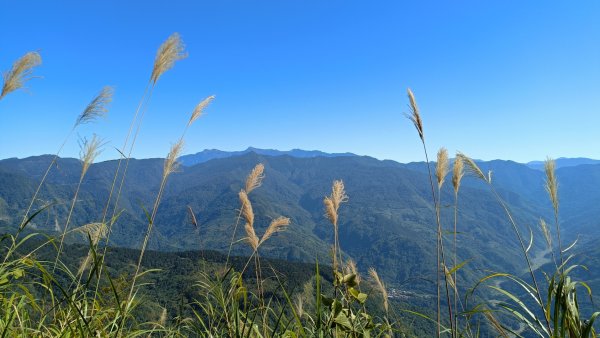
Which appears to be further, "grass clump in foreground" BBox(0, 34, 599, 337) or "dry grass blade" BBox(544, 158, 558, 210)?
"dry grass blade" BBox(544, 158, 558, 210)

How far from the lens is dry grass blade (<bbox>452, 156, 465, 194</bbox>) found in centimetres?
308

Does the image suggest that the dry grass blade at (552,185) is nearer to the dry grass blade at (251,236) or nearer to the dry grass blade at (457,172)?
the dry grass blade at (457,172)

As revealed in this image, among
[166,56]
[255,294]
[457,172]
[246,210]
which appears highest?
[166,56]

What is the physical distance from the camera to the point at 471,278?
197m

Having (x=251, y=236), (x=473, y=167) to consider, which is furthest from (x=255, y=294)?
(x=473, y=167)

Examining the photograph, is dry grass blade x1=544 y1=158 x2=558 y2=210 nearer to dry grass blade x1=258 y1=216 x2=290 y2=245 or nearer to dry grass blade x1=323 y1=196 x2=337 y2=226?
dry grass blade x1=323 y1=196 x2=337 y2=226

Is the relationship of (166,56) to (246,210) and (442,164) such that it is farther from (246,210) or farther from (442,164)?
(442,164)

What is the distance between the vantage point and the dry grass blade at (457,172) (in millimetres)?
3082

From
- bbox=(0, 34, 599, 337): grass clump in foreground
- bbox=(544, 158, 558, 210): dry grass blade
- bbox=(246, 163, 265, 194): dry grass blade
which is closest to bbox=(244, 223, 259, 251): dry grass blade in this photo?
bbox=(0, 34, 599, 337): grass clump in foreground

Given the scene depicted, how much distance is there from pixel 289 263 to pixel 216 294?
379 ft

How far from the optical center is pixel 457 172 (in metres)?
3.15

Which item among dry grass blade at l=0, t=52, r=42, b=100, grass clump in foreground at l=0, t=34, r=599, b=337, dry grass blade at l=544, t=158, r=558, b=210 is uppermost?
dry grass blade at l=0, t=52, r=42, b=100

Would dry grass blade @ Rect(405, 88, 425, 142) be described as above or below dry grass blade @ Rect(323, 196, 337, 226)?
above

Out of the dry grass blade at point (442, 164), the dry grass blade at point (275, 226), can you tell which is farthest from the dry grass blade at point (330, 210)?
the dry grass blade at point (442, 164)
